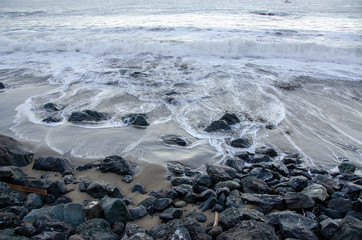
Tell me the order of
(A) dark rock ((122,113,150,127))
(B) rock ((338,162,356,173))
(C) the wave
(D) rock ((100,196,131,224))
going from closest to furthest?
(D) rock ((100,196,131,224)) → (B) rock ((338,162,356,173)) → (A) dark rock ((122,113,150,127)) → (C) the wave

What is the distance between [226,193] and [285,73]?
6.26 m

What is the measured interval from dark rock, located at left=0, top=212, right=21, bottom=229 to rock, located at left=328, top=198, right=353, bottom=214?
2.92 meters

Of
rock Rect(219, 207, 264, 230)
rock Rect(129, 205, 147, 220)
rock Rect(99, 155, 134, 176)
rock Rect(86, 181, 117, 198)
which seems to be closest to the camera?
rock Rect(219, 207, 264, 230)

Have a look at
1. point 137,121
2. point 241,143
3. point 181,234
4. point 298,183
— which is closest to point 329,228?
point 298,183

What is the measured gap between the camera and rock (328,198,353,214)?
269 centimetres

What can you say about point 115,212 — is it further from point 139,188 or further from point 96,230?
point 139,188

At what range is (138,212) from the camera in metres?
2.65

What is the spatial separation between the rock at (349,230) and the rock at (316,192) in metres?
0.52

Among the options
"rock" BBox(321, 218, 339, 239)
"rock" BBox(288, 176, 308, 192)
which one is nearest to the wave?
"rock" BBox(288, 176, 308, 192)

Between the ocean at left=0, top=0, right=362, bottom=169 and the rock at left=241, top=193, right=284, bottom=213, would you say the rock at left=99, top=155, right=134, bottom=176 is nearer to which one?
the ocean at left=0, top=0, right=362, bottom=169

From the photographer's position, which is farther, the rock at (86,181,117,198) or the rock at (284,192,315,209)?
the rock at (86,181,117,198)

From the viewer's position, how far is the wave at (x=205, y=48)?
1005 cm

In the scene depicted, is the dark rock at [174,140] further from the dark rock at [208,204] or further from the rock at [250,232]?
the rock at [250,232]

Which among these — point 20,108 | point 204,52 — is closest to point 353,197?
point 20,108
